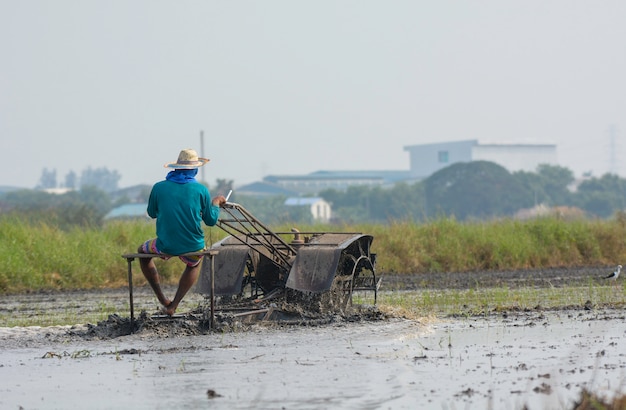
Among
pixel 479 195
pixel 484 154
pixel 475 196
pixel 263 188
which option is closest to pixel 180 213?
pixel 475 196

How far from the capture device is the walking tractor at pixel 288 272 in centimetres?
1227

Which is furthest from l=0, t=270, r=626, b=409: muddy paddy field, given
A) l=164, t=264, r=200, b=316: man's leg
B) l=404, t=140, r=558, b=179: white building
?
l=404, t=140, r=558, b=179: white building

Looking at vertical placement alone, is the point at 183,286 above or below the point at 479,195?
below

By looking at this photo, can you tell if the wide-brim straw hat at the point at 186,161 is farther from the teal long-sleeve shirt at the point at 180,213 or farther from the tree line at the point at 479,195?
the tree line at the point at 479,195

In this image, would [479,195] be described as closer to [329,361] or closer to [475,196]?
[475,196]

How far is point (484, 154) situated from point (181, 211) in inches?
4500

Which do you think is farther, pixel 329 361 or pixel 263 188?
pixel 263 188

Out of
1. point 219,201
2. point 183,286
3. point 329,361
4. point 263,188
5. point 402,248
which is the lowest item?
point 329,361

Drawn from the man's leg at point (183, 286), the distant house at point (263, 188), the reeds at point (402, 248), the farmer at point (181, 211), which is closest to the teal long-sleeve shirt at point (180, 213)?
the farmer at point (181, 211)

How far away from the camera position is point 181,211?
11273mm

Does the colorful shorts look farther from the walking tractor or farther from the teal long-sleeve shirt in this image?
the walking tractor

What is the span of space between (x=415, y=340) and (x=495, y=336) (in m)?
0.80

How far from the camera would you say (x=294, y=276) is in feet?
40.5

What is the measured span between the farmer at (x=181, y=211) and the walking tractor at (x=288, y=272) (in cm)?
55
